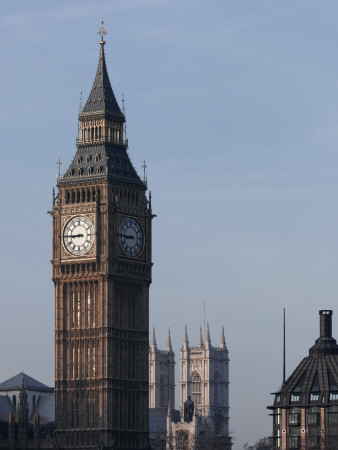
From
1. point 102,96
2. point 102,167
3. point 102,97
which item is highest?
point 102,96

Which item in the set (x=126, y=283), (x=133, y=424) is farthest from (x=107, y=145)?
(x=133, y=424)

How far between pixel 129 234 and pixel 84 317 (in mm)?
11055

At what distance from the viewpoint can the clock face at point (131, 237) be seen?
192 m

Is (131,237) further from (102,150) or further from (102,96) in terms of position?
(102,96)

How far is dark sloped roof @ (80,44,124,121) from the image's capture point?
644 ft

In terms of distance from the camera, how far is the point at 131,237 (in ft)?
636

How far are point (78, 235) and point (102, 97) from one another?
17.1 metres

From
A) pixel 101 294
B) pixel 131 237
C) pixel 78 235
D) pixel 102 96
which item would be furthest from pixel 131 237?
pixel 102 96

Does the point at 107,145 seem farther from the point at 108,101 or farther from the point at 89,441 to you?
the point at 89,441

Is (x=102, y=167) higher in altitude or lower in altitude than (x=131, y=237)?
higher

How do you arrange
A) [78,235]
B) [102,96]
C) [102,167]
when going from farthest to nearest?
[102,96] → [102,167] → [78,235]

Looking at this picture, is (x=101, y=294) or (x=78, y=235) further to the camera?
(x=78, y=235)

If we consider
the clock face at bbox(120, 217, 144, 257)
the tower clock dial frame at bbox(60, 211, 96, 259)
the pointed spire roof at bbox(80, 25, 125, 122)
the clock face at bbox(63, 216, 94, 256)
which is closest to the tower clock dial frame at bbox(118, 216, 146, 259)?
the clock face at bbox(120, 217, 144, 257)

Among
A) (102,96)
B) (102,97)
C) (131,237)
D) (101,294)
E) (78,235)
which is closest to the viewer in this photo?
(101,294)
